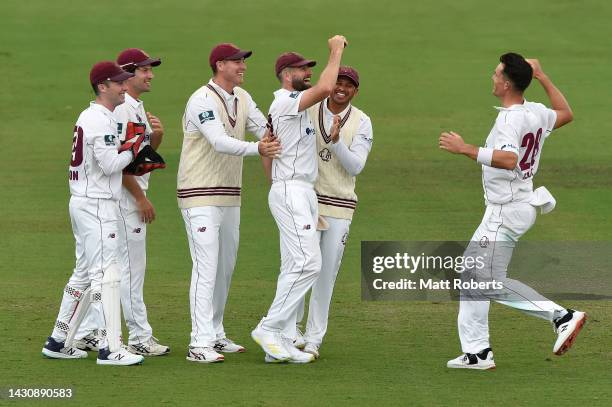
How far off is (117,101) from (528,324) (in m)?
4.10

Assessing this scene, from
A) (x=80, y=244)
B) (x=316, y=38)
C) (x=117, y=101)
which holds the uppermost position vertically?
(x=316, y=38)

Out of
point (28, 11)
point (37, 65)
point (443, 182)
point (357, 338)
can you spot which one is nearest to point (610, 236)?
point (443, 182)

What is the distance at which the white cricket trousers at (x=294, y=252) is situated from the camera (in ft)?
34.1

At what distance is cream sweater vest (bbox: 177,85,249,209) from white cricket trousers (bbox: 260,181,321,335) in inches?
20.5

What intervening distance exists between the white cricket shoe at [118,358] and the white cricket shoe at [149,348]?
426 millimetres

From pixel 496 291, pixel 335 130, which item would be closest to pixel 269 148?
pixel 335 130

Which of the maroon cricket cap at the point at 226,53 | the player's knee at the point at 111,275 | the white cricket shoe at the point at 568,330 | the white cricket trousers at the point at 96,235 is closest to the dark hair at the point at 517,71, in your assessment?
the white cricket shoe at the point at 568,330

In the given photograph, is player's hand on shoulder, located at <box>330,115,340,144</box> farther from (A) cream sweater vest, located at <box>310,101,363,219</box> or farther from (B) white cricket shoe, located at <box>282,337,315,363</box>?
(B) white cricket shoe, located at <box>282,337,315,363</box>

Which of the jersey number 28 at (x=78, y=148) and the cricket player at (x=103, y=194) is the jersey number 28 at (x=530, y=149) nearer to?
the cricket player at (x=103, y=194)

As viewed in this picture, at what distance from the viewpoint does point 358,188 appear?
19547mm

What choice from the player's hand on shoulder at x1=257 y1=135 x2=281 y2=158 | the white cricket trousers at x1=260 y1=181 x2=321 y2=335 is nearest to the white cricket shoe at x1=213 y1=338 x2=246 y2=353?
the white cricket trousers at x1=260 y1=181 x2=321 y2=335

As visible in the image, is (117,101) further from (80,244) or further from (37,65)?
(37,65)

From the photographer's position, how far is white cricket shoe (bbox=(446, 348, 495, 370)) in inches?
401

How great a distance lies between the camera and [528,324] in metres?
12.0
